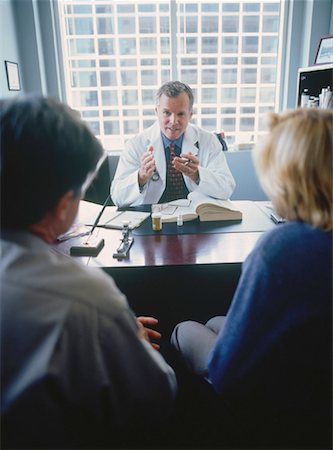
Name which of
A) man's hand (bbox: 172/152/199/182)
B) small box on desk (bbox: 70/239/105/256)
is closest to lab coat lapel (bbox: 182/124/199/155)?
man's hand (bbox: 172/152/199/182)

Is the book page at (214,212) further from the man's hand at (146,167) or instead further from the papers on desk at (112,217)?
the man's hand at (146,167)

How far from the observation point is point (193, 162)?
6.36ft

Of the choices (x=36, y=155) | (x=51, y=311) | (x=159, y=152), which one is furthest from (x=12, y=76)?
(x=51, y=311)

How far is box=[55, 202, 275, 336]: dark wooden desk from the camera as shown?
1.28 meters

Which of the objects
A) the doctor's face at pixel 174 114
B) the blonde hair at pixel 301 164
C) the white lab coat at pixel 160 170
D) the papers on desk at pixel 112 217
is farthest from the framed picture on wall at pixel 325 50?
the blonde hair at pixel 301 164

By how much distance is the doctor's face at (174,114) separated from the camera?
6.77 ft

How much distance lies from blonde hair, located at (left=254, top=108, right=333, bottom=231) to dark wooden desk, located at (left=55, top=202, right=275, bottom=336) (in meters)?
0.56

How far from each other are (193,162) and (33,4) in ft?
7.03

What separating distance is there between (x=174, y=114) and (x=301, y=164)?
1515 mm

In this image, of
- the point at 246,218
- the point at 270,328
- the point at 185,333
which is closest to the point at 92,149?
the point at 270,328

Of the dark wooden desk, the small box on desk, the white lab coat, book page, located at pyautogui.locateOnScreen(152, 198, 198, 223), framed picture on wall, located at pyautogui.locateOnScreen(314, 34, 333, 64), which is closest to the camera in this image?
the dark wooden desk

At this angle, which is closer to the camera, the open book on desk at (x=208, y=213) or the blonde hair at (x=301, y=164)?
the blonde hair at (x=301, y=164)

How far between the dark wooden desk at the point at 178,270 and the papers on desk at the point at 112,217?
7 cm

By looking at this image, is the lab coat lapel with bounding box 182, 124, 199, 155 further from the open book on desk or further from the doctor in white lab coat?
the open book on desk
